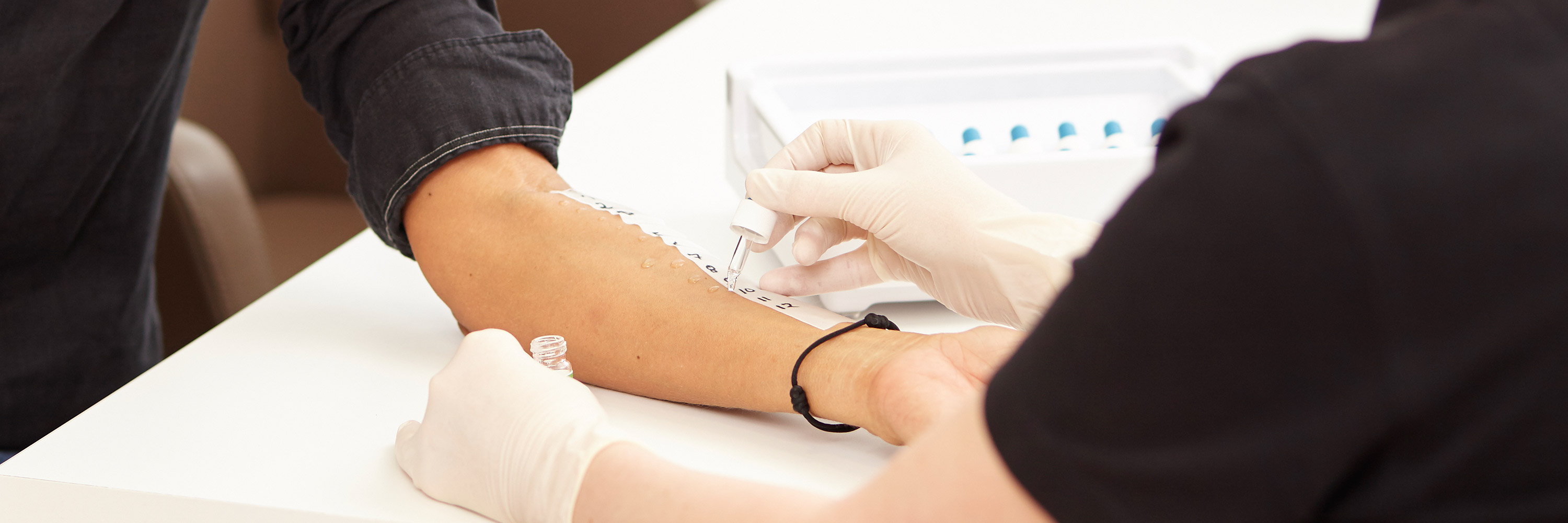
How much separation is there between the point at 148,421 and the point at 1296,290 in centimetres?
77

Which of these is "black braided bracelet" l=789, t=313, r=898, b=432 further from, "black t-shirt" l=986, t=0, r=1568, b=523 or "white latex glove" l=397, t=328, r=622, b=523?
"black t-shirt" l=986, t=0, r=1568, b=523

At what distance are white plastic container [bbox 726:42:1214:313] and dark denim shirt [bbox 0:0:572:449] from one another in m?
0.22

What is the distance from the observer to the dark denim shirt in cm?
97

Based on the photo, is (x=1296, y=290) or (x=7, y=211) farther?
(x=7, y=211)

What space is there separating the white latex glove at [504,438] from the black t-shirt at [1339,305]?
1.19 feet

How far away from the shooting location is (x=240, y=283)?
1.66 meters

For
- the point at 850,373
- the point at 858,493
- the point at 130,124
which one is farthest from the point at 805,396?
the point at 130,124

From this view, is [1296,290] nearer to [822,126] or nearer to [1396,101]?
[1396,101]

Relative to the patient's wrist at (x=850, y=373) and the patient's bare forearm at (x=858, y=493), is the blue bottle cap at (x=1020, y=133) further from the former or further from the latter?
the patient's bare forearm at (x=858, y=493)

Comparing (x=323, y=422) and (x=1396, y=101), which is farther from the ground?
(x=1396, y=101)

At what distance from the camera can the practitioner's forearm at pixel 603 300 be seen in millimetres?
785

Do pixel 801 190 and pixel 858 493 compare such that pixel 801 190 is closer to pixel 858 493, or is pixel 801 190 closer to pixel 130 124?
pixel 858 493

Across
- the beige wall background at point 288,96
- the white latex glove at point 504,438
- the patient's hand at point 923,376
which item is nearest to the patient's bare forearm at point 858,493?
the white latex glove at point 504,438

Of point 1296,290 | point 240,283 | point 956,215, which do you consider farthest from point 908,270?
point 240,283
